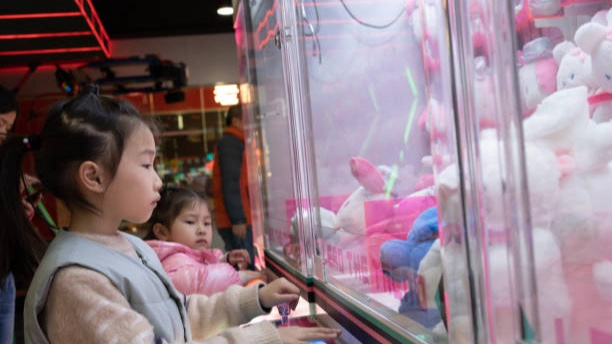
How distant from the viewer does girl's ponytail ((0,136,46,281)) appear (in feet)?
4.04

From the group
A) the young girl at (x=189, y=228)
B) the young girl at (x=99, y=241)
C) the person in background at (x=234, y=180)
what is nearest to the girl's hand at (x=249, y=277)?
the young girl at (x=189, y=228)

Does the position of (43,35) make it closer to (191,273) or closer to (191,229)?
(191,229)

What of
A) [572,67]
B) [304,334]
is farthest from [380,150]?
[572,67]

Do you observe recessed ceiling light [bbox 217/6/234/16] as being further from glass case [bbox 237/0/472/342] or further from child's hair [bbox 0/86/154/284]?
child's hair [bbox 0/86/154/284]

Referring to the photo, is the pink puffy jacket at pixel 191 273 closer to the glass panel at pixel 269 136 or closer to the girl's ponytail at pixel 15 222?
the glass panel at pixel 269 136

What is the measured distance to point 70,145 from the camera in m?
1.13

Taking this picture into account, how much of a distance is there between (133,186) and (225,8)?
5058mm

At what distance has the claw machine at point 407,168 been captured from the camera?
0.55 metres

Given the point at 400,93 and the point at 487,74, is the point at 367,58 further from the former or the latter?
the point at 487,74

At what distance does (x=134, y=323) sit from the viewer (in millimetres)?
988

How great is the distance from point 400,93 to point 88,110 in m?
0.55

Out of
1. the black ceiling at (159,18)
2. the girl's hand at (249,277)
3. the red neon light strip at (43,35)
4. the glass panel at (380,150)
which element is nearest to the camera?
the glass panel at (380,150)

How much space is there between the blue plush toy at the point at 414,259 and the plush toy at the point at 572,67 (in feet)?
0.66

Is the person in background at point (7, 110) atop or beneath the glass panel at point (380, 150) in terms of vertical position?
atop
